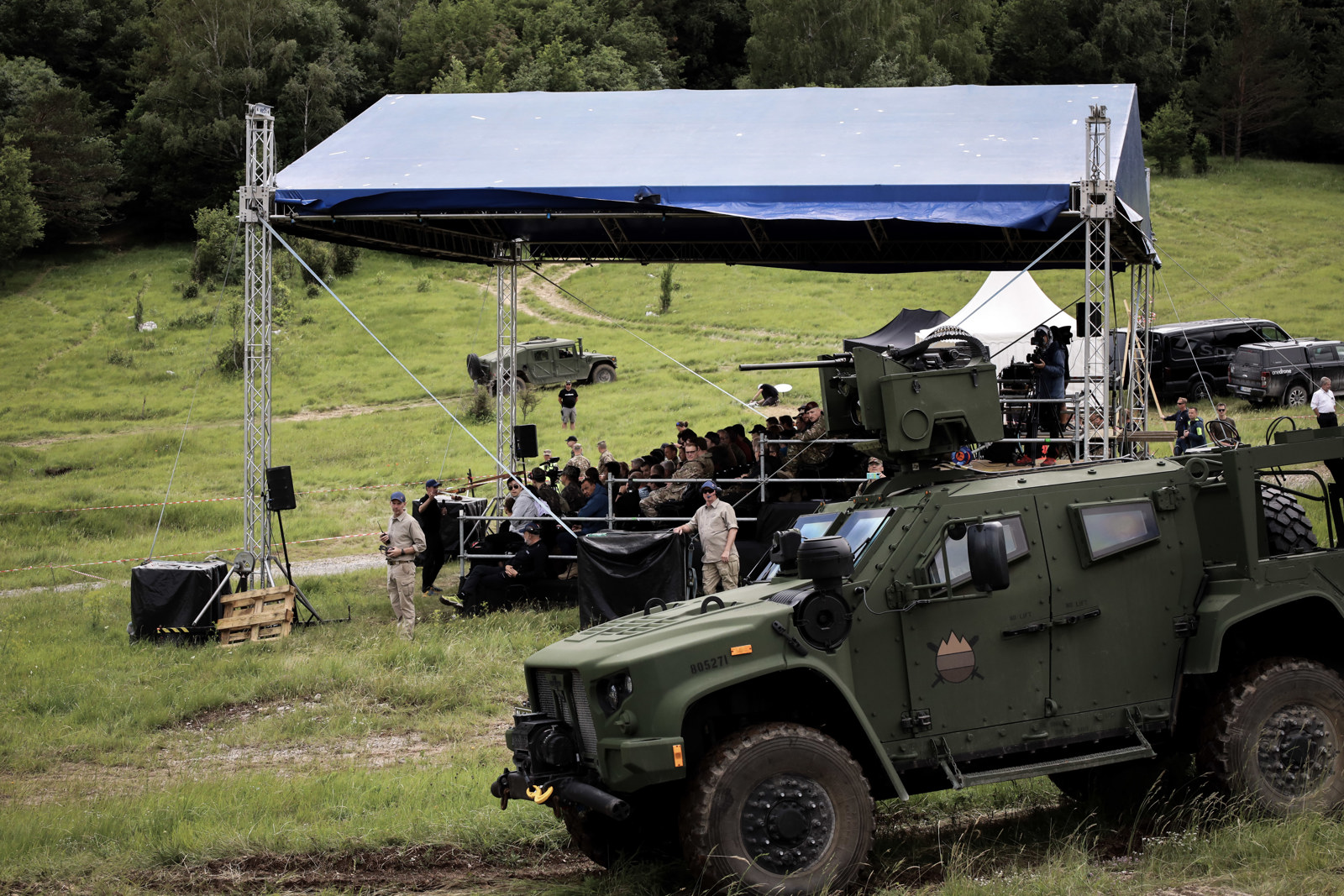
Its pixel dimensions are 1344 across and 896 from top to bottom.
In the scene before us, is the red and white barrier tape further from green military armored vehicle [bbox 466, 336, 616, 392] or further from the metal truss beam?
green military armored vehicle [bbox 466, 336, 616, 392]

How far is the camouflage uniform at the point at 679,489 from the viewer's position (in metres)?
Result: 16.7

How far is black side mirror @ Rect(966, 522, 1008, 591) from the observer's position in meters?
6.82

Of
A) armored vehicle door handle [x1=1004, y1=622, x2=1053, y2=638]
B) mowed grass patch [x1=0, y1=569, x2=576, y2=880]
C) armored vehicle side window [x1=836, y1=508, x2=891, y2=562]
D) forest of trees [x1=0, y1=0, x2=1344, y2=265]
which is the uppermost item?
forest of trees [x1=0, y1=0, x2=1344, y2=265]

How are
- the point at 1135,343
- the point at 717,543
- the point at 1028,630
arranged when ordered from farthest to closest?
the point at 1135,343
the point at 717,543
the point at 1028,630

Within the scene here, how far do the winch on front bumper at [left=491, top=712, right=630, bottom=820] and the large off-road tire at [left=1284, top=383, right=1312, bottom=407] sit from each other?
24707 millimetres

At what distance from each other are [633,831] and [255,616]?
918 cm

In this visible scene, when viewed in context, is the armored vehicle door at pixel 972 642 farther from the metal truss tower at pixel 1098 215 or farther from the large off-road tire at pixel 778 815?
the metal truss tower at pixel 1098 215

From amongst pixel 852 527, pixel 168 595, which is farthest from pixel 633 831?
pixel 168 595

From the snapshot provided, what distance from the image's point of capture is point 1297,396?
27609 mm

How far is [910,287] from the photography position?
47.1 m

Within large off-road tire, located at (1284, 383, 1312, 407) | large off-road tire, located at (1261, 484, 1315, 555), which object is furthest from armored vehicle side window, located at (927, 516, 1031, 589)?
large off-road tire, located at (1284, 383, 1312, 407)

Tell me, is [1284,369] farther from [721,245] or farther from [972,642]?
[972,642]

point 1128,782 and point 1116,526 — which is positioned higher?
point 1116,526

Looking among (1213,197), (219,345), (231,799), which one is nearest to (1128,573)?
(231,799)
